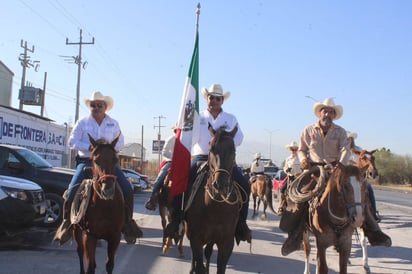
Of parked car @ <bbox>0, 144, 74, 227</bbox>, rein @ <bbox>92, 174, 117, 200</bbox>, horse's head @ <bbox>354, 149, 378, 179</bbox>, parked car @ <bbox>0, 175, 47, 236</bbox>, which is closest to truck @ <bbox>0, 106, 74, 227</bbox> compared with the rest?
parked car @ <bbox>0, 144, 74, 227</bbox>

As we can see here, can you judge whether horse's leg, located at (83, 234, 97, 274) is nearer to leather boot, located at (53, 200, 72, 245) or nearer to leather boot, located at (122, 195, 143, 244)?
leather boot, located at (53, 200, 72, 245)

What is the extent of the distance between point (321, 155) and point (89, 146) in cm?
377

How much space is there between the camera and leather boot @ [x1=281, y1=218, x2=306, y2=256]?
295 inches

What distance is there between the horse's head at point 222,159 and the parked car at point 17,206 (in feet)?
17.7

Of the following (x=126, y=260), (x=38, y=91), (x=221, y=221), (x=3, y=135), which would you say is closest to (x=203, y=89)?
(x=221, y=221)

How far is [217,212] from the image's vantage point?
20.9 ft

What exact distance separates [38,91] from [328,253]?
42.4 m

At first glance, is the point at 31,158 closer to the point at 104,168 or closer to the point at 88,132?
the point at 88,132

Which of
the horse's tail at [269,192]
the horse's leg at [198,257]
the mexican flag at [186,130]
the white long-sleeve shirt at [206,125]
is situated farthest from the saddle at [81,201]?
the horse's tail at [269,192]

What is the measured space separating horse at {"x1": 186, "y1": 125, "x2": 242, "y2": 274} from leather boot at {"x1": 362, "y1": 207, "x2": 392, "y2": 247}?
2304 mm

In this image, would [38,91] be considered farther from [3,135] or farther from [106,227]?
[106,227]

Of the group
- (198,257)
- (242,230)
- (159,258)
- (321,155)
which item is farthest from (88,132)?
(321,155)

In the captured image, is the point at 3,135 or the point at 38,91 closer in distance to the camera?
the point at 3,135

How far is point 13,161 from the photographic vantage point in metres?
12.6
